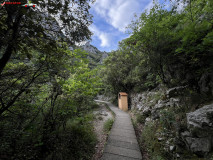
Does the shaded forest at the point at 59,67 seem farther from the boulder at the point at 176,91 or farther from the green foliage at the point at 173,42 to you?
the boulder at the point at 176,91

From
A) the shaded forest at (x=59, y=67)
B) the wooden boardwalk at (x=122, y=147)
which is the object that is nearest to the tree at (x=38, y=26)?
the shaded forest at (x=59, y=67)

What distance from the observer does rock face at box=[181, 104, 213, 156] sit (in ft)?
7.61

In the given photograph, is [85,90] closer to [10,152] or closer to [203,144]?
[10,152]

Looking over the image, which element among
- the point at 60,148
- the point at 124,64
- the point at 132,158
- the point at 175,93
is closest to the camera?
the point at 60,148

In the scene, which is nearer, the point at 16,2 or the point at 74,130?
the point at 16,2

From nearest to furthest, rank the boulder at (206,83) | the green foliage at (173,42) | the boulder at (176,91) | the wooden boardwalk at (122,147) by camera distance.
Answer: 1. the wooden boardwalk at (122,147)
2. the boulder at (206,83)
3. the green foliage at (173,42)
4. the boulder at (176,91)

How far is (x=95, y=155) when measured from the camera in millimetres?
3332

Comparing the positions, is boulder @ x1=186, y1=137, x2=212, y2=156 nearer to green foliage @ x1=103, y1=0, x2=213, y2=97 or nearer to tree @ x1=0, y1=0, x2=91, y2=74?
green foliage @ x1=103, y1=0, x2=213, y2=97

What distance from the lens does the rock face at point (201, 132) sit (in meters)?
2.32

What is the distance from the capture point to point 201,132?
244 cm

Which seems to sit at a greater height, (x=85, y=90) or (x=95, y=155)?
(x=85, y=90)

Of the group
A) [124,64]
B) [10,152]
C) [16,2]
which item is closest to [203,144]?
[10,152]

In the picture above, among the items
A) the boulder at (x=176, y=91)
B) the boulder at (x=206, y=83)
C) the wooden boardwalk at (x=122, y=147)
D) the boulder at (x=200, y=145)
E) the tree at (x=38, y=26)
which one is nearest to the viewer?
the tree at (x=38, y=26)

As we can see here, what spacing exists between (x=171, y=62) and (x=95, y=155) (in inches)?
227
